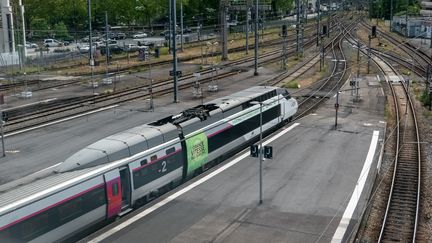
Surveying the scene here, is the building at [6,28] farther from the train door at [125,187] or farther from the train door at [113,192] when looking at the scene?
the train door at [113,192]

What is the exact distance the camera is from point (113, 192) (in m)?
15.7

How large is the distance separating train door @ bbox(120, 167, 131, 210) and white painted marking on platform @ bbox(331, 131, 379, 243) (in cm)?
657

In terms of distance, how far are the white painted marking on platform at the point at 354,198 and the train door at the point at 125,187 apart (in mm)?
6573

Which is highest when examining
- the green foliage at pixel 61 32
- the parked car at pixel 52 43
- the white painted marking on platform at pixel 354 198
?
the green foliage at pixel 61 32

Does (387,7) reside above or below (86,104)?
above

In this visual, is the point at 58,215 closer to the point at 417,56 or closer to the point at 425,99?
the point at 425,99

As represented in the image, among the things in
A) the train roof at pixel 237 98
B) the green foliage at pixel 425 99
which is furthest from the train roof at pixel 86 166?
the green foliage at pixel 425 99

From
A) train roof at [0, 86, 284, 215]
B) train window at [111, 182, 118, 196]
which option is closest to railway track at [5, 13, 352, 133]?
train roof at [0, 86, 284, 215]

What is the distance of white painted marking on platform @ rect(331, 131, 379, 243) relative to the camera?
16425 millimetres

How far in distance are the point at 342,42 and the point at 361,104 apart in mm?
44273

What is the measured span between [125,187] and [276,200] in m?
6.04

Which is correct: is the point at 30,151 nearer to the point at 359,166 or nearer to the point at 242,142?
the point at 242,142

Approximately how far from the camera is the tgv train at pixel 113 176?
1302 cm

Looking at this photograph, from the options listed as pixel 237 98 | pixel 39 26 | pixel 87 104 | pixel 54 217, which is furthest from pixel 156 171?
pixel 39 26
